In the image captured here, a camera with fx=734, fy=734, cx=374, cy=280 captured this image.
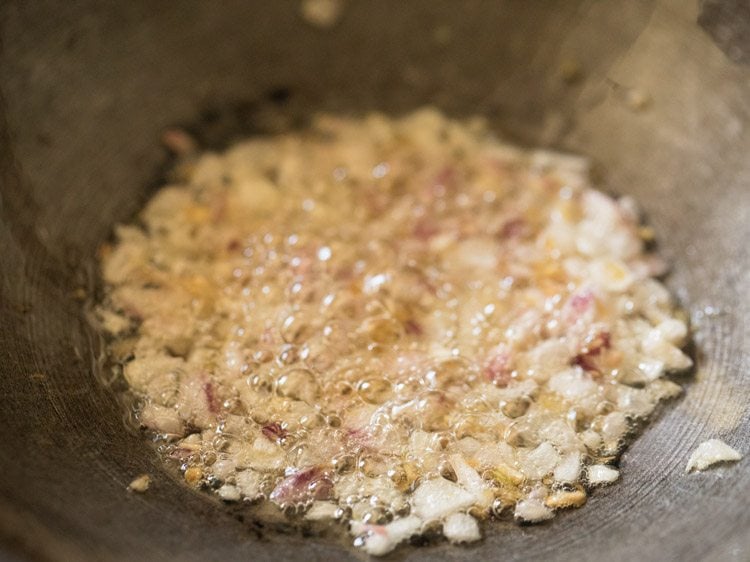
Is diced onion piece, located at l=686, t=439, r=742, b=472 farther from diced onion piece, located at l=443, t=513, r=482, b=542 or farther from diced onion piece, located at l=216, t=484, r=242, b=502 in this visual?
diced onion piece, located at l=216, t=484, r=242, b=502

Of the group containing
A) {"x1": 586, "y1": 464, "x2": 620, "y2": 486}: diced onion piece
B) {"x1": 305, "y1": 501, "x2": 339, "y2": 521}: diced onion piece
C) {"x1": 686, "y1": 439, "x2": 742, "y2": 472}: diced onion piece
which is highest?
{"x1": 686, "y1": 439, "x2": 742, "y2": 472}: diced onion piece

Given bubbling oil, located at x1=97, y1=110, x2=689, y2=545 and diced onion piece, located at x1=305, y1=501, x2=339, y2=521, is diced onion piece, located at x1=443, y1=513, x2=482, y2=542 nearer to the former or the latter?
bubbling oil, located at x1=97, y1=110, x2=689, y2=545

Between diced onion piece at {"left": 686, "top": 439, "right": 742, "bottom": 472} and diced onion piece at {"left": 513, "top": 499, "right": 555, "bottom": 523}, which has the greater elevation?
diced onion piece at {"left": 686, "top": 439, "right": 742, "bottom": 472}

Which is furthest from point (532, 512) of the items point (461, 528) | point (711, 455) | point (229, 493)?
point (229, 493)

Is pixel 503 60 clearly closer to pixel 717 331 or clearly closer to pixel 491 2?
pixel 491 2

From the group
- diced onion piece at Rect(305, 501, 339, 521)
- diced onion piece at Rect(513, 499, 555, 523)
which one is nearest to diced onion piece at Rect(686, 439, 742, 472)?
diced onion piece at Rect(513, 499, 555, 523)

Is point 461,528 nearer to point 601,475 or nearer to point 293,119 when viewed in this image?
point 601,475

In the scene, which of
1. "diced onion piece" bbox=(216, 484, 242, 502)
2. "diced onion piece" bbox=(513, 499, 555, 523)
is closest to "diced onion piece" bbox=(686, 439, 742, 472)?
"diced onion piece" bbox=(513, 499, 555, 523)

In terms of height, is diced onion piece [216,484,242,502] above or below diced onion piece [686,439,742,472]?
below

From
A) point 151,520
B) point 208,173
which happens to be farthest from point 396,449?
point 208,173

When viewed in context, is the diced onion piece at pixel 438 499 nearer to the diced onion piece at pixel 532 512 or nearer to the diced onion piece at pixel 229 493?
the diced onion piece at pixel 532 512
